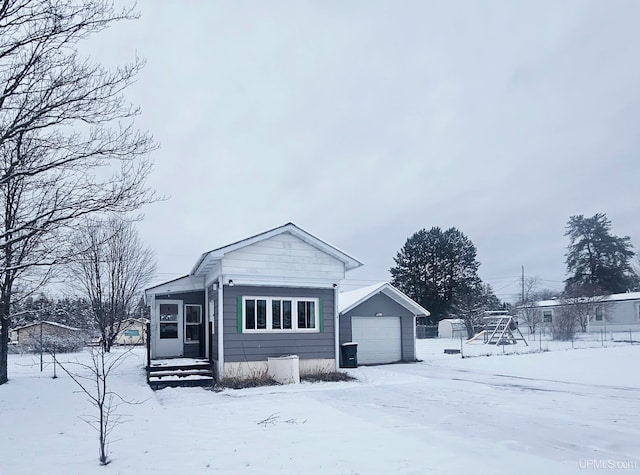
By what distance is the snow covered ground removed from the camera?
609cm

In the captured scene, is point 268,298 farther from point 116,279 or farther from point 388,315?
point 116,279

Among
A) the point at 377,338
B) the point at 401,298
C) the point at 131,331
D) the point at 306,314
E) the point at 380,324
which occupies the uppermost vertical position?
the point at 401,298

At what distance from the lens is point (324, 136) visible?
2008cm

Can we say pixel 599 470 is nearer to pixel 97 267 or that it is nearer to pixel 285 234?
pixel 285 234

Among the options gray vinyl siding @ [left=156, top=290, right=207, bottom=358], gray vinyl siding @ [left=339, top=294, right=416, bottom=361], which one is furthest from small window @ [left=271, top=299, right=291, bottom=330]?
gray vinyl siding @ [left=339, top=294, right=416, bottom=361]

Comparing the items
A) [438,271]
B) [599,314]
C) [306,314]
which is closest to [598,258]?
[599,314]

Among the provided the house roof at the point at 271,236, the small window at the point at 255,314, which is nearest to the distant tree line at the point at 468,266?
the house roof at the point at 271,236

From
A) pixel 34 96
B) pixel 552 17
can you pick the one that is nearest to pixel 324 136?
pixel 552 17

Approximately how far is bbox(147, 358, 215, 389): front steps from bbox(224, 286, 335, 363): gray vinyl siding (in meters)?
1.01

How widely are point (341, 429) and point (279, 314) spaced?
7.07m

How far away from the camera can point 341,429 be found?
8.09m

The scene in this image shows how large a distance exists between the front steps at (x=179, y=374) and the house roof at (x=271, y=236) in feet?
9.72

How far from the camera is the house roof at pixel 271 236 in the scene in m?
14.0

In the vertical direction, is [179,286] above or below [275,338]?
above
